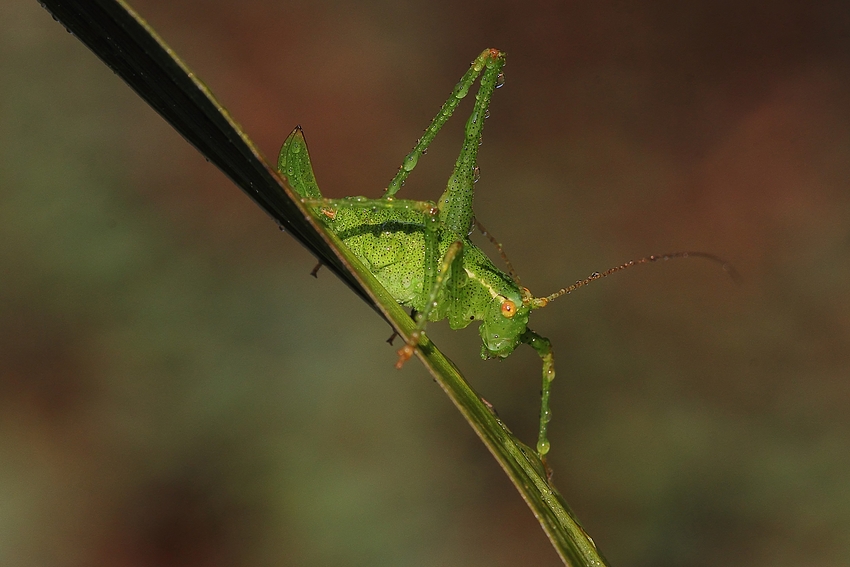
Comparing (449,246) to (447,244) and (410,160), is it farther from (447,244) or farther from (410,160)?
(410,160)

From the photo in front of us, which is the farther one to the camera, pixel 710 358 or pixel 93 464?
pixel 710 358

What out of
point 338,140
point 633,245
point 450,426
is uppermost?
point 338,140

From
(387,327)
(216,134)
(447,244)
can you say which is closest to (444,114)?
(447,244)

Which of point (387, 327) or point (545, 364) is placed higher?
point (387, 327)

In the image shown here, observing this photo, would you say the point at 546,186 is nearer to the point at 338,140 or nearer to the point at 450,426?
the point at 338,140

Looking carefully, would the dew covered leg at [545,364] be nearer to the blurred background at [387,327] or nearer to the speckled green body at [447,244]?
the speckled green body at [447,244]

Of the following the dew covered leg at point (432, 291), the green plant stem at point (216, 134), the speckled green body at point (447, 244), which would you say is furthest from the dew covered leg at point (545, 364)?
the green plant stem at point (216, 134)

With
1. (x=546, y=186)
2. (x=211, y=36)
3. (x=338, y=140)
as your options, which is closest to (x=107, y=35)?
(x=546, y=186)

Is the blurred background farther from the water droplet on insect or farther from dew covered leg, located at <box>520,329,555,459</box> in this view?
the water droplet on insect
